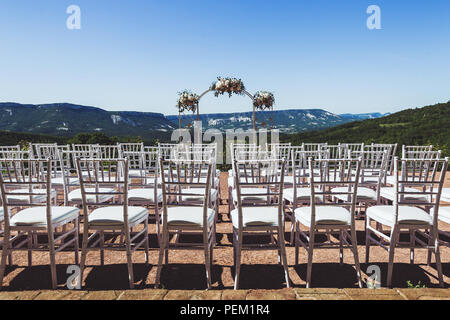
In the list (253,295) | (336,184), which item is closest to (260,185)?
(336,184)

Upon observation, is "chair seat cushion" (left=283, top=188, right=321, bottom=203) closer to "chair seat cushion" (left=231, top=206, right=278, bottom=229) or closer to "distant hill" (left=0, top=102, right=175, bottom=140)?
"chair seat cushion" (left=231, top=206, right=278, bottom=229)

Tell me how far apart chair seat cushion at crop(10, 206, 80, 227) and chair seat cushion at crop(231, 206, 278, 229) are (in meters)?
1.59

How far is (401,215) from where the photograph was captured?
239 centimetres

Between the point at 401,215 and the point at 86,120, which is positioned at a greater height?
the point at 86,120

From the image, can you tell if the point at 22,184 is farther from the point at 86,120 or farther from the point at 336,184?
the point at 86,120

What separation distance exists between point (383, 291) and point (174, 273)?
1.74m

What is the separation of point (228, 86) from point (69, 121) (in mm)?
51118

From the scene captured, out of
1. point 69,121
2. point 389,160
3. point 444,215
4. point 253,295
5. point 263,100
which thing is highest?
point 69,121

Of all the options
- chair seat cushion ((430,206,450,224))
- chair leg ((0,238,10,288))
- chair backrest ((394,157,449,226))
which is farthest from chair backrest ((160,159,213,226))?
chair seat cushion ((430,206,450,224))

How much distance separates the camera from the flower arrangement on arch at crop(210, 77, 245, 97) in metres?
9.11

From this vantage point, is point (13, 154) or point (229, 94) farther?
point (229, 94)
